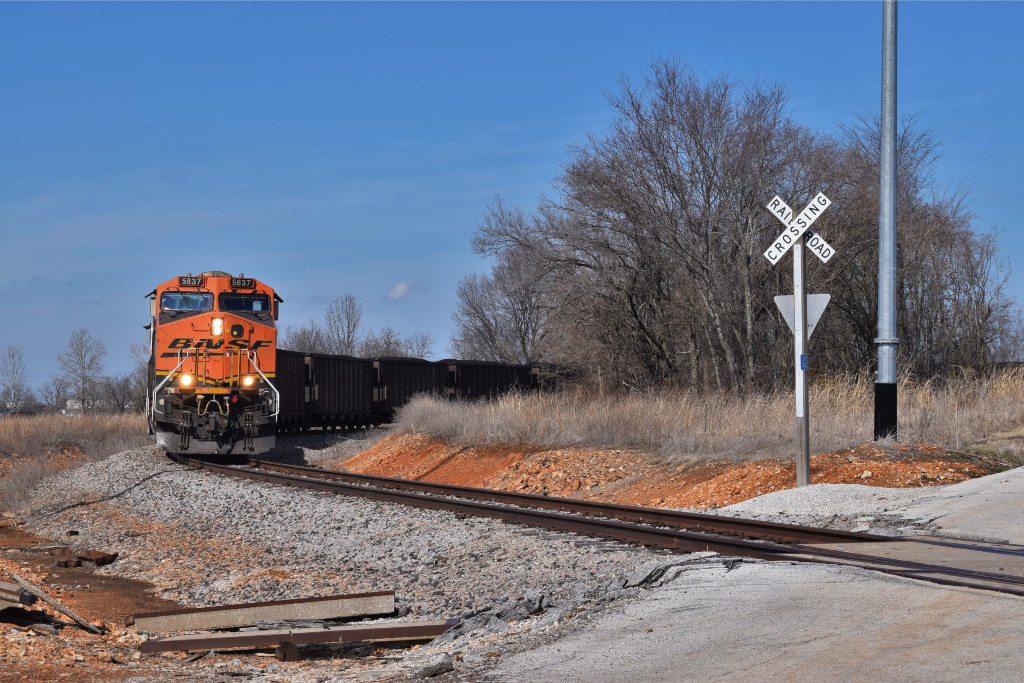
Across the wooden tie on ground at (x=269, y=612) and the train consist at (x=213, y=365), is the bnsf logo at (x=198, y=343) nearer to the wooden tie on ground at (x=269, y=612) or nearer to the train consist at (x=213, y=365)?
the train consist at (x=213, y=365)

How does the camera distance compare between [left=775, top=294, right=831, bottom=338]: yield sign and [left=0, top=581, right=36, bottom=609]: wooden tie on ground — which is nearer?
[left=0, top=581, right=36, bottom=609]: wooden tie on ground

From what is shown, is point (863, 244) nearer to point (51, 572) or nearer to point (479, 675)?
point (51, 572)

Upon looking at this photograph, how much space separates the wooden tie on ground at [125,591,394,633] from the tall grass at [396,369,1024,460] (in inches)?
358

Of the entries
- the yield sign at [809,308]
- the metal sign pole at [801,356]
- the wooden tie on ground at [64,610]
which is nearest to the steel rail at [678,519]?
the metal sign pole at [801,356]

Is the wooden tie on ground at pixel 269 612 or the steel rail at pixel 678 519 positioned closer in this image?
the wooden tie on ground at pixel 269 612

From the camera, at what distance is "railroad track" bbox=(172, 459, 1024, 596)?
22.6 ft

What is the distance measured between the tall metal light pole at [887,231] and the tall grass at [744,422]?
1280mm

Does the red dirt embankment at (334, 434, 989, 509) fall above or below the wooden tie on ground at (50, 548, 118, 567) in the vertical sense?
above

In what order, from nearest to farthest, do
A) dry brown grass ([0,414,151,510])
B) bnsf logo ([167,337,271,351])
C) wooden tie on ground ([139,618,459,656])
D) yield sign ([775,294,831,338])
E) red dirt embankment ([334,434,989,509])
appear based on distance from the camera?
wooden tie on ground ([139,618,459,656]) → yield sign ([775,294,831,338]) → red dirt embankment ([334,434,989,509]) → bnsf logo ([167,337,271,351]) → dry brown grass ([0,414,151,510])

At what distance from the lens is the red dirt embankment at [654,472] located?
13016 mm

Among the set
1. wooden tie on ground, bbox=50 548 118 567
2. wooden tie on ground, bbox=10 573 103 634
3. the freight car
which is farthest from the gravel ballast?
the freight car

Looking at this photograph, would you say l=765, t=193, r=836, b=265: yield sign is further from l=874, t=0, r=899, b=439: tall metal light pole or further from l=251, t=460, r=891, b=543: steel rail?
l=251, t=460, r=891, b=543: steel rail

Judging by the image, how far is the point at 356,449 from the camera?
27.4 m

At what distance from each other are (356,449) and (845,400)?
14635 millimetres
